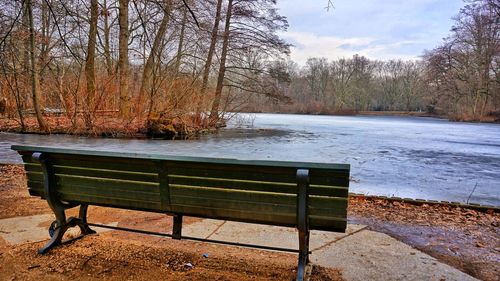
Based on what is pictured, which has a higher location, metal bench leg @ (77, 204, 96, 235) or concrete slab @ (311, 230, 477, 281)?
metal bench leg @ (77, 204, 96, 235)

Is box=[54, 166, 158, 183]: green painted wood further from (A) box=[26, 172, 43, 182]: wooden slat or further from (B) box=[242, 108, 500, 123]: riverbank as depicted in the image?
(B) box=[242, 108, 500, 123]: riverbank

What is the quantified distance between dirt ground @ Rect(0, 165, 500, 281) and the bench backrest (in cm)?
39

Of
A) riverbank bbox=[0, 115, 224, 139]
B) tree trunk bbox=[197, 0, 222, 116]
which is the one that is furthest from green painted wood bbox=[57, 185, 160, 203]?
tree trunk bbox=[197, 0, 222, 116]

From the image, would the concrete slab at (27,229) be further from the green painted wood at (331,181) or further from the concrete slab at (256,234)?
the green painted wood at (331,181)

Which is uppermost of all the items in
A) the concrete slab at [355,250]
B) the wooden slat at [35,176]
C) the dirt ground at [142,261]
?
the wooden slat at [35,176]

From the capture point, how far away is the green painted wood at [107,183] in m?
2.59

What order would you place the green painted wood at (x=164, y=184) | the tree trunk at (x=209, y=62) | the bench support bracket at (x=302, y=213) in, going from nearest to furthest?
the bench support bracket at (x=302, y=213) → the green painted wood at (x=164, y=184) → the tree trunk at (x=209, y=62)

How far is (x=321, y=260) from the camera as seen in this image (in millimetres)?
2891

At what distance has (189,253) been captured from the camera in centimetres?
295

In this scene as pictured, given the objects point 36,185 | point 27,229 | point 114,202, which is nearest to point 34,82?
point 27,229

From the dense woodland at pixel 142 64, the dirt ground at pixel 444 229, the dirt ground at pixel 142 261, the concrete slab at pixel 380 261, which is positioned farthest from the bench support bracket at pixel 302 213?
the dense woodland at pixel 142 64

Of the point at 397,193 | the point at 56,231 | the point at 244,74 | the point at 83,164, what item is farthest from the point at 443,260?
the point at 244,74

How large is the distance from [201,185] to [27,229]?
2056 millimetres

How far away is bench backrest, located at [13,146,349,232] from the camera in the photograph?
2250mm
